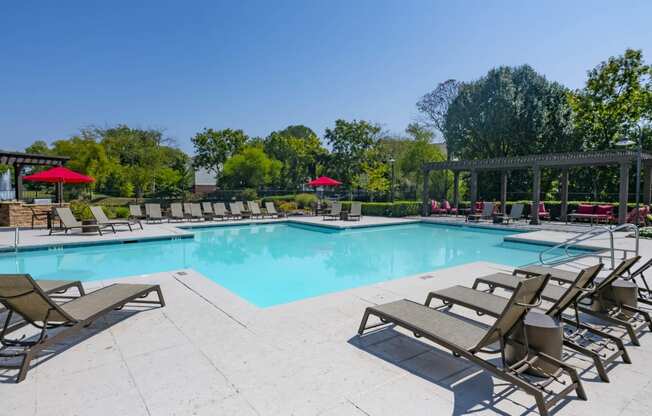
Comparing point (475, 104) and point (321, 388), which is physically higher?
point (475, 104)

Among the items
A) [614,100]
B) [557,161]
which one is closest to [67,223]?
[557,161]

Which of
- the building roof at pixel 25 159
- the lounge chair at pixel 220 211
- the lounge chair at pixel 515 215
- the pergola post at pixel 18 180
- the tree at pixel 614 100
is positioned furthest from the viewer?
the tree at pixel 614 100

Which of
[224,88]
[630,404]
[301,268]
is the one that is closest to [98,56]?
[224,88]

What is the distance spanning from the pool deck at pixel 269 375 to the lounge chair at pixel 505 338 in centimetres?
18

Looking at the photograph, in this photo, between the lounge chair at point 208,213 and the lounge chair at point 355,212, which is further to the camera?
the lounge chair at point 355,212

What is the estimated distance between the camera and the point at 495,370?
2.25 meters

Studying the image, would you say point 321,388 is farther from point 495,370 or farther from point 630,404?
point 630,404

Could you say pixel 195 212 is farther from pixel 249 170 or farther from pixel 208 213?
pixel 249 170

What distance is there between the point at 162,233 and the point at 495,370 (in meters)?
11.1

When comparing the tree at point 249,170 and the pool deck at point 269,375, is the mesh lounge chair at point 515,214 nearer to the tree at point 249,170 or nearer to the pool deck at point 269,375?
the pool deck at point 269,375

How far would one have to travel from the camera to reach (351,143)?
30.4 m

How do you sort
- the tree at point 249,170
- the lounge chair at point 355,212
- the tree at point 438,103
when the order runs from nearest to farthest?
the lounge chair at point 355,212, the tree at point 249,170, the tree at point 438,103

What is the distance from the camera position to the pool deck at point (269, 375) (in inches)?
87.8

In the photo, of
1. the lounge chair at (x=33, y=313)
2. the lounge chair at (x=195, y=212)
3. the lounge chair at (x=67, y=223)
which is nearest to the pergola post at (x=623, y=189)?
the lounge chair at (x=33, y=313)
